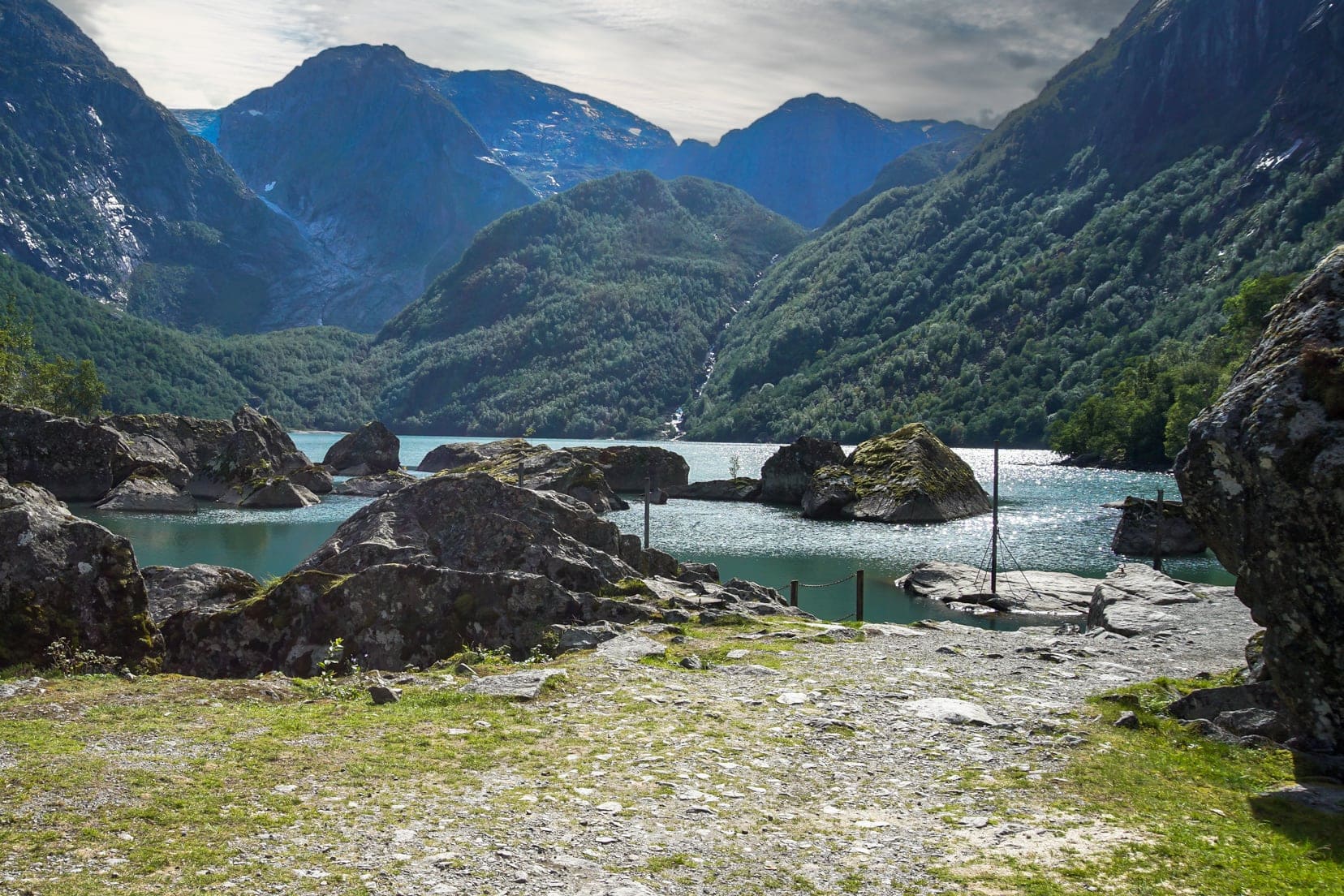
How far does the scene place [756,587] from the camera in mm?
28344

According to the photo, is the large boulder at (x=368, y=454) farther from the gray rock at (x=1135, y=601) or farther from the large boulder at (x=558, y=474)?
the gray rock at (x=1135, y=601)

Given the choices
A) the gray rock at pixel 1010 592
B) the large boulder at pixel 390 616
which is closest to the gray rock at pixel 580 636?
the large boulder at pixel 390 616

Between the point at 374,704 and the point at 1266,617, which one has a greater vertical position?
the point at 1266,617

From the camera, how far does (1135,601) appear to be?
1036 inches

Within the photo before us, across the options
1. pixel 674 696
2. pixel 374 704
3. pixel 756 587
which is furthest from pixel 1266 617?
pixel 756 587

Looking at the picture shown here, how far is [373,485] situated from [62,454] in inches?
1077

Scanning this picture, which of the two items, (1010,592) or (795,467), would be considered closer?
(1010,592)

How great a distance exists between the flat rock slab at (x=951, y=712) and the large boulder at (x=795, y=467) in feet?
292

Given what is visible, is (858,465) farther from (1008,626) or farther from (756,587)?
(756,587)

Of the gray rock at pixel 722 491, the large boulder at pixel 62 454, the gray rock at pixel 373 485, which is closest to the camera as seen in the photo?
the large boulder at pixel 62 454

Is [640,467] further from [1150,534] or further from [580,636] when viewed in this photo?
[580,636]

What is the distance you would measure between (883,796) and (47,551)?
12.3m

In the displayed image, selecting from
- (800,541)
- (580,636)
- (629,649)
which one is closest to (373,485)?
(800,541)

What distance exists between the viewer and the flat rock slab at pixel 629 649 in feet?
49.9
